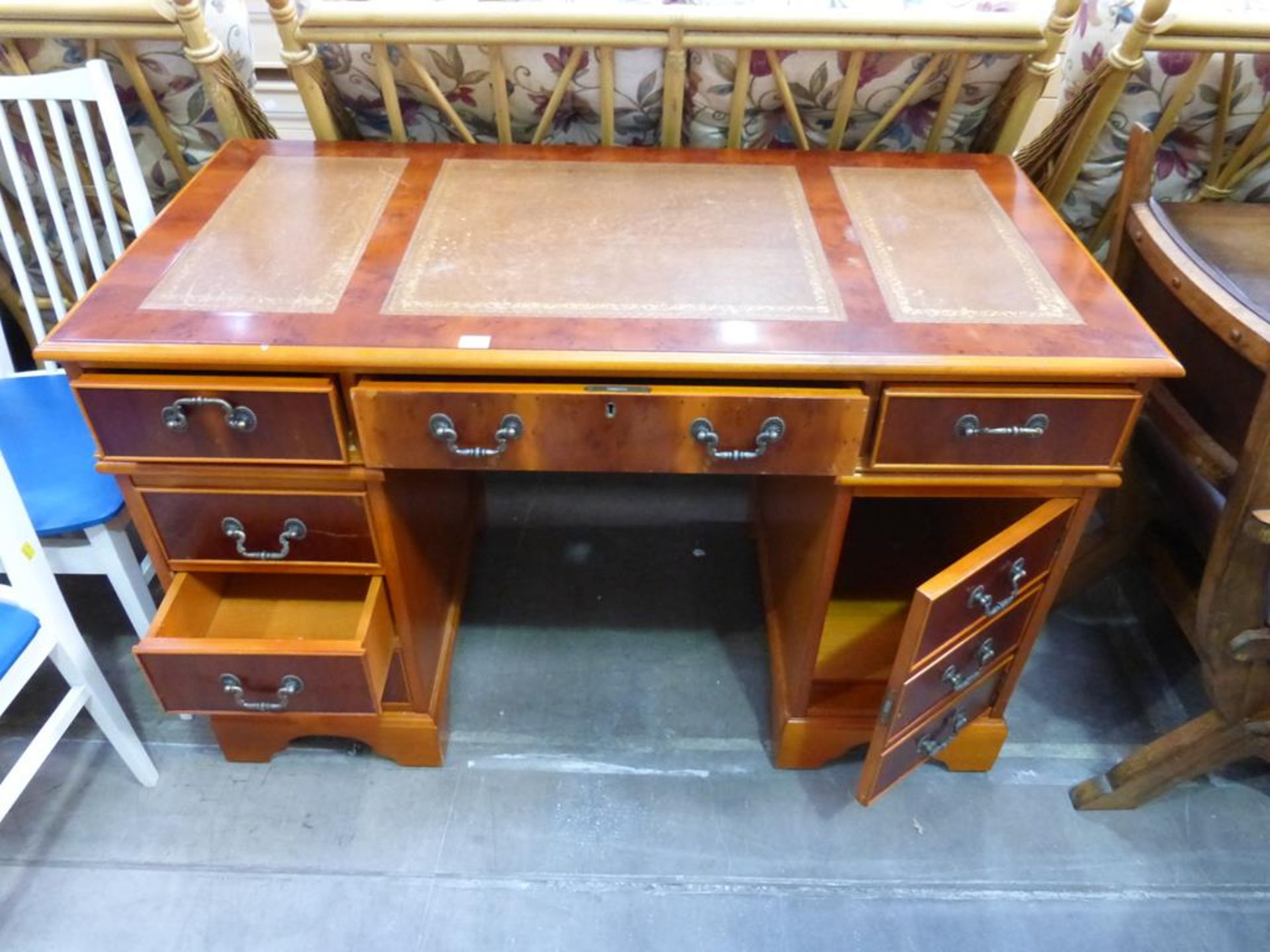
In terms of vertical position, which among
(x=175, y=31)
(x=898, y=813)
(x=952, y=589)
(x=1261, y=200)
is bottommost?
(x=898, y=813)

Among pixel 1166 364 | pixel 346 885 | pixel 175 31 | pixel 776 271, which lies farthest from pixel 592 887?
pixel 175 31

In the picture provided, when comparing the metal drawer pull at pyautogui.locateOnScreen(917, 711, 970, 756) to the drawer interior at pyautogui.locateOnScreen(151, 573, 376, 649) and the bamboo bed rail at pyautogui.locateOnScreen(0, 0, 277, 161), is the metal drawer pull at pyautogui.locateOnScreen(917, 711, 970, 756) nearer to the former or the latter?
the drawer interior at pyautogui.locateOnScreen(151, 573, 376, 649)

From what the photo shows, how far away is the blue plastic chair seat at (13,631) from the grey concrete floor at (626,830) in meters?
0.40

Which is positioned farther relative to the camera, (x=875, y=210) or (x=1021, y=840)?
(x=1021, y=840)

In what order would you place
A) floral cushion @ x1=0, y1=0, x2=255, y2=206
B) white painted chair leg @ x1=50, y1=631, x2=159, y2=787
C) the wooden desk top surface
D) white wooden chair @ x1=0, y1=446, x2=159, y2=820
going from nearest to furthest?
the wooden desk top surface, white wooden chair @ x1=0, y1=446, x2=159, y2=820, white painted chair leg @ x1=50, y1=631, x2=159, y2=787, floral cushion @ x1=0, y1=0, x2=255, y2=206

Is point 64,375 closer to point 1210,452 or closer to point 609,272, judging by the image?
point 609,272

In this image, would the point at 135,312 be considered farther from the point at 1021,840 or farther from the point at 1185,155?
the point at 1185,155

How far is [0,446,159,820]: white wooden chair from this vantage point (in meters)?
1.02

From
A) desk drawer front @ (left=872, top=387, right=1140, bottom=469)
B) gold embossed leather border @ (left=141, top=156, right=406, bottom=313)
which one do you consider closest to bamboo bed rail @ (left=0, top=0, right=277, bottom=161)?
gold embossed leather border @ (left=141, top=156, right=406, bottom=313)

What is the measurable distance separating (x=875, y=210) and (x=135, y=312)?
89 cm

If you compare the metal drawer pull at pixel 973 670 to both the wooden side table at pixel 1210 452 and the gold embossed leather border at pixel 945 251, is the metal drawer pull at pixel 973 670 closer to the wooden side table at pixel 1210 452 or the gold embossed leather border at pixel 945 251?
the wooden side table at pixel 1210 452

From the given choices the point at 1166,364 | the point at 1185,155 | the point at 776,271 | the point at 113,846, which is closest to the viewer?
the point at 1166,364

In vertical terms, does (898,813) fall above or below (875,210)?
below

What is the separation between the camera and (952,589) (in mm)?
968
